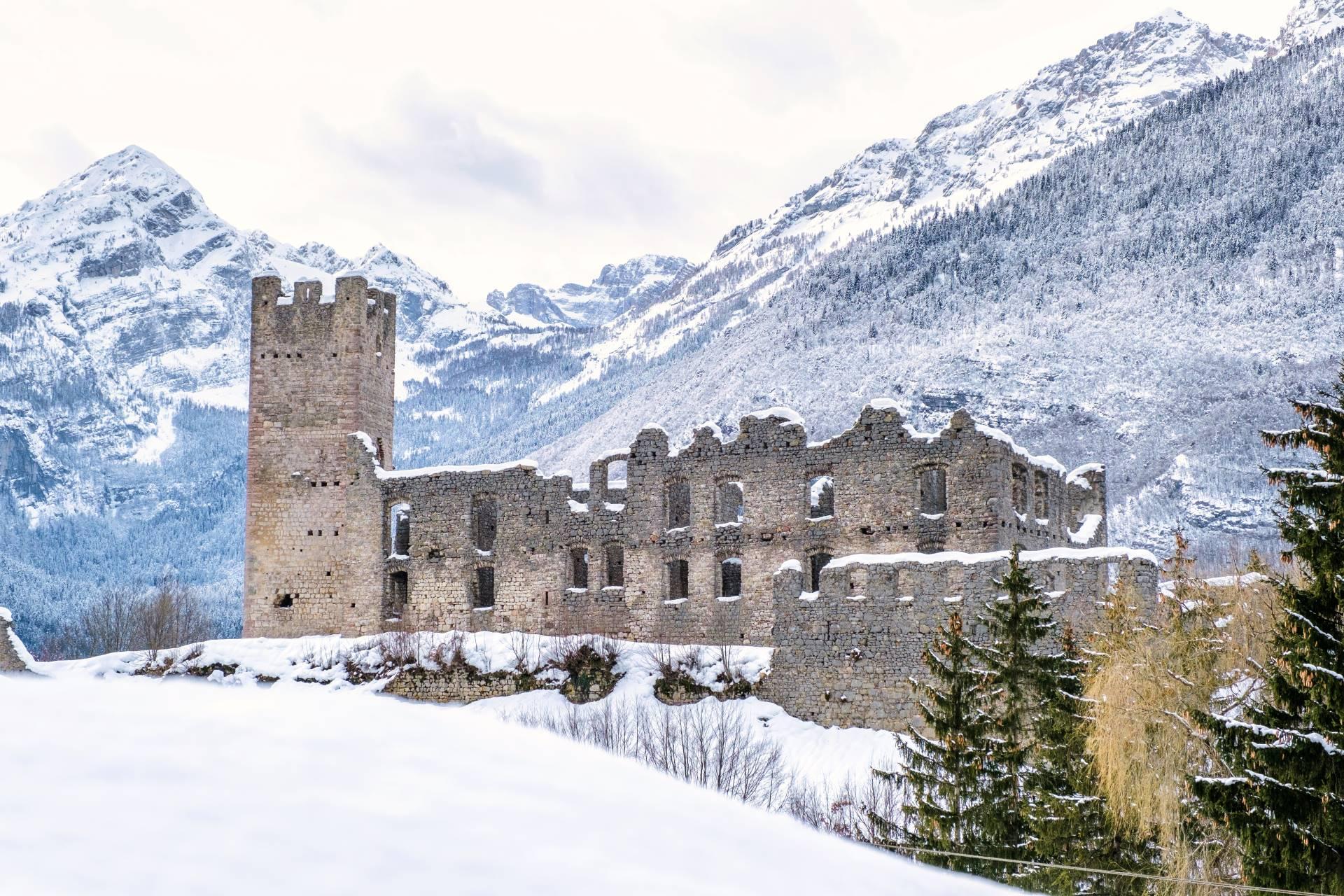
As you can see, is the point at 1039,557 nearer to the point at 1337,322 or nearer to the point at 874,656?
the point at 874,656

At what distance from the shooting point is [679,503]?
49.4 m

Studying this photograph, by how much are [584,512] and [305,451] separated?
10062 millimetres

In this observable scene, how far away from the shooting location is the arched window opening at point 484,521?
5134cm

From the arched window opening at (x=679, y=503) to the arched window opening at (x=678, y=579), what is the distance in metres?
1.14

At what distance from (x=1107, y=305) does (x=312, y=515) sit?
143 m

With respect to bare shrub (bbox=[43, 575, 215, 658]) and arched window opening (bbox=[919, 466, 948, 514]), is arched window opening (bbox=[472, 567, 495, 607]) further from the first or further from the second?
bare shrub (bbox=[43, 575, 215, 658])

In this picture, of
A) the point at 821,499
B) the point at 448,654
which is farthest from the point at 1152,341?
the point at 448,654

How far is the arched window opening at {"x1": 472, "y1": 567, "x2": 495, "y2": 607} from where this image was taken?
5125 cm

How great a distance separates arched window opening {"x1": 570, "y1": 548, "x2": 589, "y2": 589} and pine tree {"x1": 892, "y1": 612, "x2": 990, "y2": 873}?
2026 cm

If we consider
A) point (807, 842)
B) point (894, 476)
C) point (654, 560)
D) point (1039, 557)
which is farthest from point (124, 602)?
point (807, 842)

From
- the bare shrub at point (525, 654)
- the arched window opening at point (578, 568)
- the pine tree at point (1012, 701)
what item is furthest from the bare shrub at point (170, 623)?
the pine tree at point (1012, 701)

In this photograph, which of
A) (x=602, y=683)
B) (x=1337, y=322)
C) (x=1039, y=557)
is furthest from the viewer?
(x=1337, y=322)

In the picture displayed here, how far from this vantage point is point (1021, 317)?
183500 millimetres

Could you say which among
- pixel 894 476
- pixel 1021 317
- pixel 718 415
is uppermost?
pixel 1021 317
